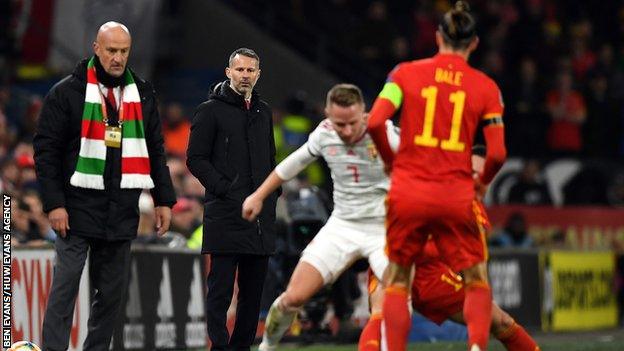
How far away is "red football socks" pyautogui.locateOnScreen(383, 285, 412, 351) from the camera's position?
32.8 feet

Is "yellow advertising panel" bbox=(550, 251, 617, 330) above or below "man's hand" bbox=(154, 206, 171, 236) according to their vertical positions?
below

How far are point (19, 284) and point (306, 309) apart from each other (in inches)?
148

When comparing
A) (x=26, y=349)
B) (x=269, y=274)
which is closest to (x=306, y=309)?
(x=269, y=274)

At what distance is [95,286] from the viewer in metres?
11.2

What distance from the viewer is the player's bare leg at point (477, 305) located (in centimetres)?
991

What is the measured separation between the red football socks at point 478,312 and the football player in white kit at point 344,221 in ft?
3.83

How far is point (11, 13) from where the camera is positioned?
2356 centimetres

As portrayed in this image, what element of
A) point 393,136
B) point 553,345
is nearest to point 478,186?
point 393,136

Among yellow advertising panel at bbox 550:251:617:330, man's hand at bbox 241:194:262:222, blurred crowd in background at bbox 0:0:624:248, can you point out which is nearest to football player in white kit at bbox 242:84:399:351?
man's hand at bbox 241:194:262:222

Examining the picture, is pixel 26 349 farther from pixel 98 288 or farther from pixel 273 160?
pixel 273 160

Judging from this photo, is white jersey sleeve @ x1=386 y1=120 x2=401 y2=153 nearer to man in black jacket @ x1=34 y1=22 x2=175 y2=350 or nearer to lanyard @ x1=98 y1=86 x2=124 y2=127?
man in black jacket @ x1=34 y1=22 x2=175 y2=350

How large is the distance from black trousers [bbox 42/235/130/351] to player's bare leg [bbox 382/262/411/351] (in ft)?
6.84

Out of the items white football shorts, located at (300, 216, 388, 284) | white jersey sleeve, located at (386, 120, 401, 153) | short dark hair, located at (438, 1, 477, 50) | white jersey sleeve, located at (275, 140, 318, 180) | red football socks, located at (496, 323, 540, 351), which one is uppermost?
short dark hair, located at (438, 1, 477, 50)

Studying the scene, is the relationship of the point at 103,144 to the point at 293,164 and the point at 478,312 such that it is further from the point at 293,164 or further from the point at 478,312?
the point at 478,312
